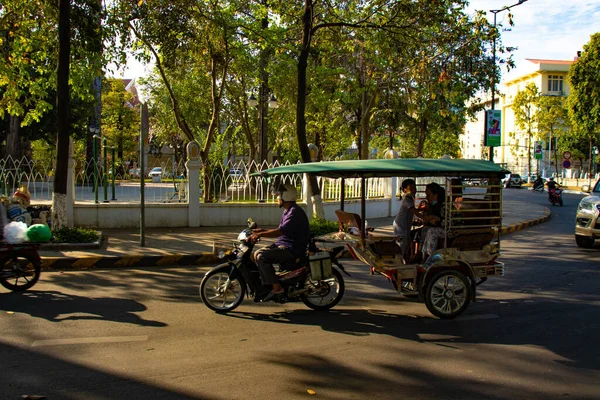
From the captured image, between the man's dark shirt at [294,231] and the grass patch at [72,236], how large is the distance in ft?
19.6

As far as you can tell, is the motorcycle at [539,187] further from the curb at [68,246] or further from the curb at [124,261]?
the curb at [68,246]

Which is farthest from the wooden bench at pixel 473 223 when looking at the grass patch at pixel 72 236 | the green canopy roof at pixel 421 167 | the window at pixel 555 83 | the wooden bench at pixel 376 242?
the window at pixel 555 83

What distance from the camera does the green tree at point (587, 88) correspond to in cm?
3809

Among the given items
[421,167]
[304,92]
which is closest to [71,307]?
[421,167]

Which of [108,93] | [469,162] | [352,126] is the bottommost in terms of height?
[469,162]

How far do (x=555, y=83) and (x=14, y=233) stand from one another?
69.9 meters

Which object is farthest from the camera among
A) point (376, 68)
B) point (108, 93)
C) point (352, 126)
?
point (108, 93)

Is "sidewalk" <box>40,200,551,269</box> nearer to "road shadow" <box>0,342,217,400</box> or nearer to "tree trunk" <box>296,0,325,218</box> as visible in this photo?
"tree trunk" <box>296,0,325,218</box>

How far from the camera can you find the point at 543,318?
6.47m

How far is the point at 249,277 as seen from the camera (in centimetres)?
641

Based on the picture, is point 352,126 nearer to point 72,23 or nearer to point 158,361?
point 72,23

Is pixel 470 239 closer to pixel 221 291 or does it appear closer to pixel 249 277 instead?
pixel 249 277

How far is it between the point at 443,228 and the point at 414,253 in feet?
2.19

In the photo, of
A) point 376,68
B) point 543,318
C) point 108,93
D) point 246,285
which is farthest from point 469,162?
point 108,93
